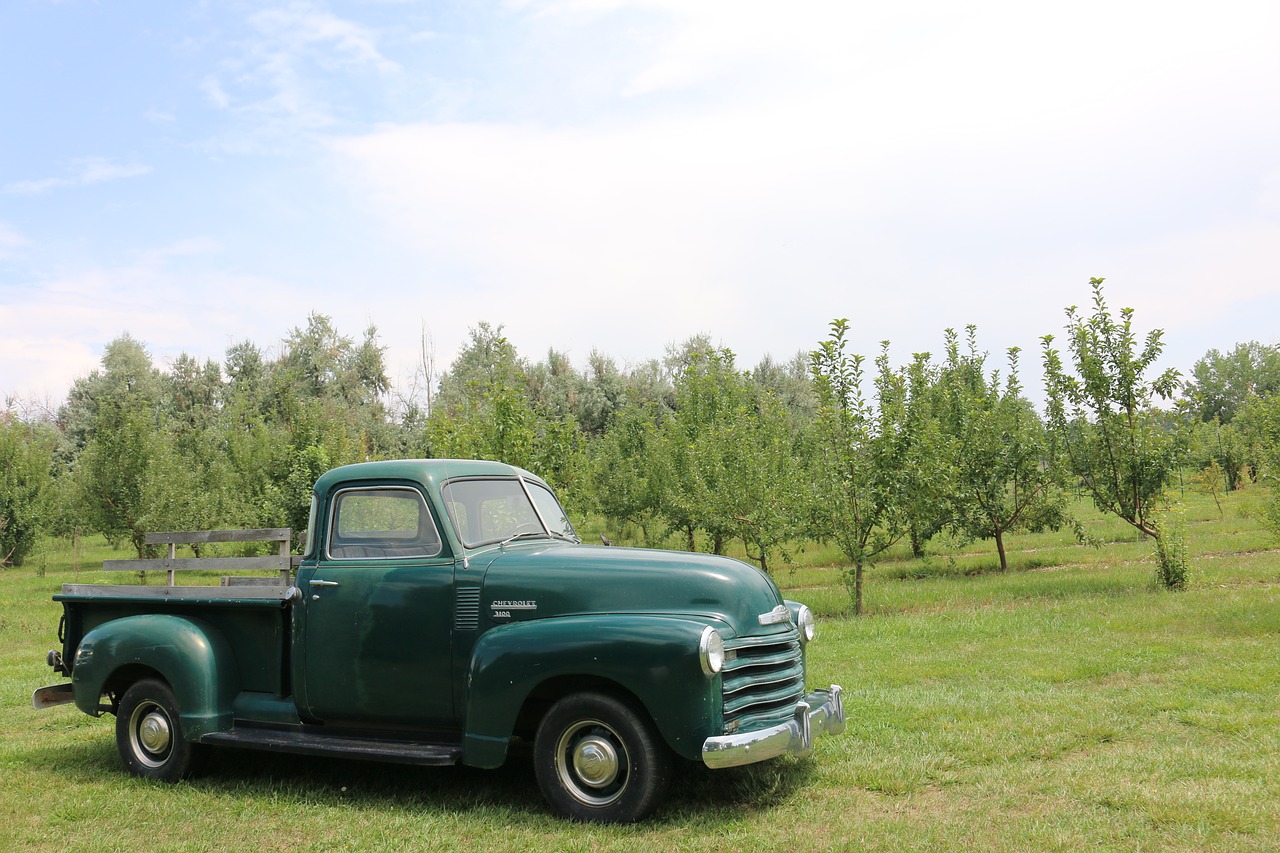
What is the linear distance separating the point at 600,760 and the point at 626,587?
3.38 feet

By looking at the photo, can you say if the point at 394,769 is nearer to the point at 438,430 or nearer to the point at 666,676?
the point at 666,676

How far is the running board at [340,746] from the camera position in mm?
5996

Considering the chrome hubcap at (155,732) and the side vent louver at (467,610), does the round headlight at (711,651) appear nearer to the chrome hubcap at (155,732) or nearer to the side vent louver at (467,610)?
the side vent louver at (467,610)

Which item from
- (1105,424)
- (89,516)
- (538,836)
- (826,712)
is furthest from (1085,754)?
(89,516)

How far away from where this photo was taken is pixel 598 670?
220 inches

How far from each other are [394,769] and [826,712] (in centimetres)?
331

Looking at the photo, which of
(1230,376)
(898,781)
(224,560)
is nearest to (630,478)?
(224,560)

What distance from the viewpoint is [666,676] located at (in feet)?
17.8

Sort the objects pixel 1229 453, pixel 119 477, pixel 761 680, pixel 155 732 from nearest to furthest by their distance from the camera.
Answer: pixel 761 680
pixel 155 732
pixel 119 477
pixel 1229 453

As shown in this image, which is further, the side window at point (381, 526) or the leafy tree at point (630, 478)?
the leafy tree at point (630, 478)

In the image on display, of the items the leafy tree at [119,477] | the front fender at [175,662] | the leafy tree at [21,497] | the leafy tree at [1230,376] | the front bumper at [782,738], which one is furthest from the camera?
the leafy tree at [1230,376]

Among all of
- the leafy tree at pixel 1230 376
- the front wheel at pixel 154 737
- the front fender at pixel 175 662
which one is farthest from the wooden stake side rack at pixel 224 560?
the leafy tree at pixel 1230 376

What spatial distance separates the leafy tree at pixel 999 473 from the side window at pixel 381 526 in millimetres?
16443

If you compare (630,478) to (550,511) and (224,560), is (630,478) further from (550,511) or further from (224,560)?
(224,560)
